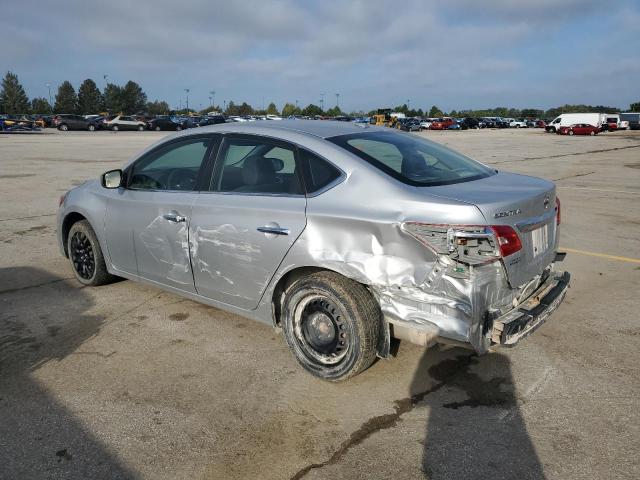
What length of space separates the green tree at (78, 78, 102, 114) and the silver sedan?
13138 cm

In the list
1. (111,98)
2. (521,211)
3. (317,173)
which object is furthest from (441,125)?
(111,98)

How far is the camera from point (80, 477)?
99.9 inches

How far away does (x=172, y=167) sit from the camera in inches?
177

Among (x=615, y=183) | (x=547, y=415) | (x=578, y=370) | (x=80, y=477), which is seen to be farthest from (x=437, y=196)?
(x=615, y=183)

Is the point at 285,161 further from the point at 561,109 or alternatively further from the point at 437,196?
the point at 561,109

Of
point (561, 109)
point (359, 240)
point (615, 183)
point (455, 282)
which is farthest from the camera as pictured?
point (561, 109)

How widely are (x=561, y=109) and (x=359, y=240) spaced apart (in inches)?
6044

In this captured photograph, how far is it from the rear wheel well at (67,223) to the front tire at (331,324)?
2804mm

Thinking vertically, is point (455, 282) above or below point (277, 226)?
below

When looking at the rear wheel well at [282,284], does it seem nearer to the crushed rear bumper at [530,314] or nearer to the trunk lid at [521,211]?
the trunk lid at [521,211]

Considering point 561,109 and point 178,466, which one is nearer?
point 178,466

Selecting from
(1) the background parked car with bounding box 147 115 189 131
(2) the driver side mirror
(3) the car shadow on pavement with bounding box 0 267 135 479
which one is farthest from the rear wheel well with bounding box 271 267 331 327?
(1) the background parked car with bounding box 147 115 189 131

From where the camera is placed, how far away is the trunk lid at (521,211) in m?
3.00

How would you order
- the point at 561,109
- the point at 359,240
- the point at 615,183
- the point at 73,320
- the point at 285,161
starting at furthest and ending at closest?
1. the point at 561,109
2. the point at 615,183
3. the point at 73,320
4. the point at 285,161
5. the point at 359,240
